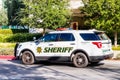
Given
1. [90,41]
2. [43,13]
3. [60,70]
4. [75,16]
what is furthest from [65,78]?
[75,16]

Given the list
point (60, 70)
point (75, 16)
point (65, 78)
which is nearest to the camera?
point (65, 78)

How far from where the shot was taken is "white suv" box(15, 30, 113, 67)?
1836 cm

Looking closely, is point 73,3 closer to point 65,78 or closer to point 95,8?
point 95,8

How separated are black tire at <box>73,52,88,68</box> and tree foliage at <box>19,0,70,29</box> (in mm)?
11613

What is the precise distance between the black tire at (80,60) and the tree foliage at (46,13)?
38.1 feet

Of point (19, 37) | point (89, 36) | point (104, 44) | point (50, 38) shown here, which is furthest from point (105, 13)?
point (19, 37)

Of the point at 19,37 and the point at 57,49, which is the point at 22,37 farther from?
the point at 57,49

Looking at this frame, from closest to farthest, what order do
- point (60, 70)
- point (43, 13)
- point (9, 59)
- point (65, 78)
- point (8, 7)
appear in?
1. point (65, 78)
2. point (60, 70)
3. point (9, 59)
4. point (43, 13)
5. point (8, 7)

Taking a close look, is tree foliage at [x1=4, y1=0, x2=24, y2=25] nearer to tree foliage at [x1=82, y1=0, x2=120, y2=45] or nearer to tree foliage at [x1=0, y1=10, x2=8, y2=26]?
tree foliage at [x1=0, y1=10, x2=8, y2=26]

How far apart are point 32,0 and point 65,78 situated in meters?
16.7

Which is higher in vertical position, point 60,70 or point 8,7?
point 8,7

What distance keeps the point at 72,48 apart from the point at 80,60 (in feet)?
2.31

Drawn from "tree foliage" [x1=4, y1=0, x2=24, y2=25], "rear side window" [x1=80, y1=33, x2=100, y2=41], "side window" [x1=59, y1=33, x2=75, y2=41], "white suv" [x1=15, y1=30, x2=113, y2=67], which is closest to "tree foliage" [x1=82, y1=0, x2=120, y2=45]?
"white suv" [x1=15, y1=30, x2=113, y2=67]

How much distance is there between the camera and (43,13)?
3012 centimetres
